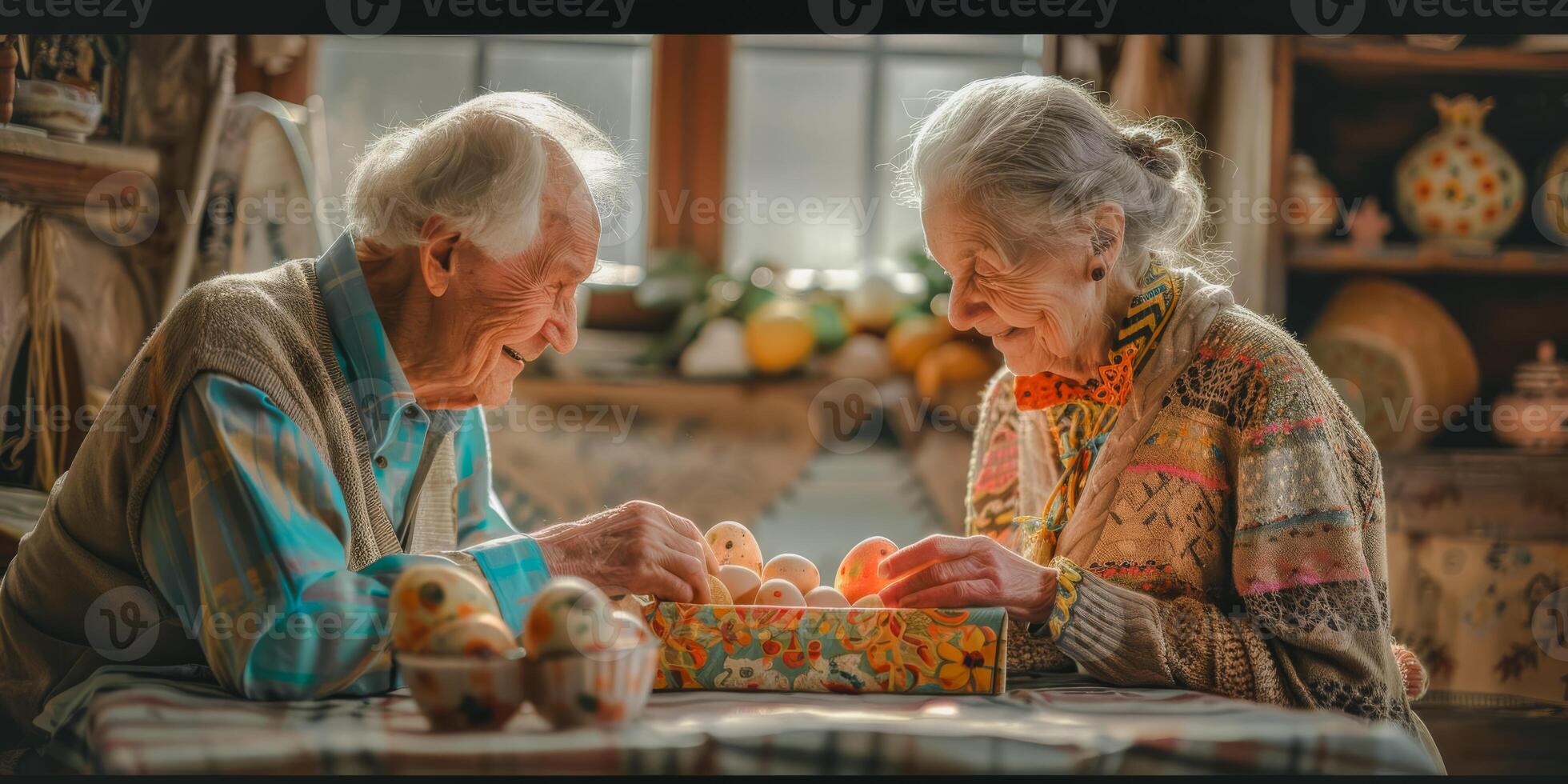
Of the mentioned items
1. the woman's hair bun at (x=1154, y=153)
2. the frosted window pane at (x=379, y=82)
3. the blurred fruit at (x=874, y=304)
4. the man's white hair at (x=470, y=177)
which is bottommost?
the blurred fruit at (x=874, y=304)

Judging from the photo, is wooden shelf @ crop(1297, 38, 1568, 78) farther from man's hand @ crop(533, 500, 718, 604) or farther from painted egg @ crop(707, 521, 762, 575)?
man's hand @ crop(533, 500, 718, 604)

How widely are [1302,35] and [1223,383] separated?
2.06 m

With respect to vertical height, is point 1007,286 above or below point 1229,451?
above

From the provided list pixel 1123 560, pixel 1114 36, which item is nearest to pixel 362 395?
pixel 1123 560

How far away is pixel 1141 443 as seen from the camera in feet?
5.90

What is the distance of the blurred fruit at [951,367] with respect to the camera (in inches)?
140

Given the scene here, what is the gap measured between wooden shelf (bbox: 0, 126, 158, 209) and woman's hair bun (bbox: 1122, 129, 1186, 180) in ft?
5.93

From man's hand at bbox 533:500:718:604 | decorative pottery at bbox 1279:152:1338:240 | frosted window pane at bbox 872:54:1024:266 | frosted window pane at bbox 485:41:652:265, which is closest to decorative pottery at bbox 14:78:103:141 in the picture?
man's hand at bbox 533:500:718:604

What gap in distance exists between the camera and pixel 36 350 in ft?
7.47

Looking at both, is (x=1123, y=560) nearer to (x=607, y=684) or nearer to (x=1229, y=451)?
(x=1229, y=451)

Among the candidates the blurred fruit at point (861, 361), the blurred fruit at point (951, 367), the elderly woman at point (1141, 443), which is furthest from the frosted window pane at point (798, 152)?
the elderly woman at point (1141, 443)

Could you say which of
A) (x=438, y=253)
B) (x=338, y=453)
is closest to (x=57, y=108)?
(x=438, y=253)

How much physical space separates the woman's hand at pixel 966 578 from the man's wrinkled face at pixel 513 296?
594mm

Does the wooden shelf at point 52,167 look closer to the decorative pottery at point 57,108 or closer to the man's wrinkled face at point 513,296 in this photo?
the decorative pottery at point 57,108
